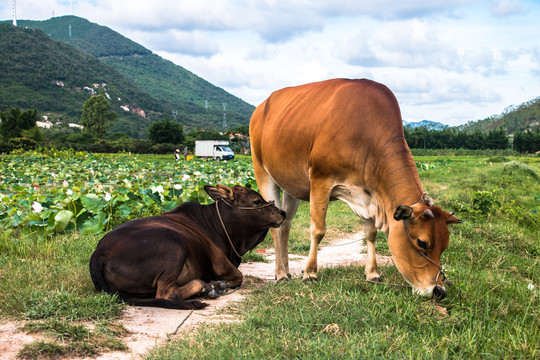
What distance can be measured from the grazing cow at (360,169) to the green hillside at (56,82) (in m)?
85.5

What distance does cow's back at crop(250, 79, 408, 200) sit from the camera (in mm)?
4859

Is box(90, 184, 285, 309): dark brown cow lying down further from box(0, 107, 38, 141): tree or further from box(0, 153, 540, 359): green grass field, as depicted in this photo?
box(0, 107, 38, 141): tree

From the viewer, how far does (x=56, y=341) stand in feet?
11.2

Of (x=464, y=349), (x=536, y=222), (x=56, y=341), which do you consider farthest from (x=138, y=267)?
(x=536, y=222)

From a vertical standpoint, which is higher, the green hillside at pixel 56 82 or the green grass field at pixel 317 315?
the green hillside at pixel 56 82

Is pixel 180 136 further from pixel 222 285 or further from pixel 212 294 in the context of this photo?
pixel 212 294

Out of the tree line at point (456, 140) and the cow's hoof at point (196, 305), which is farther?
the tree line at point (456, 140)

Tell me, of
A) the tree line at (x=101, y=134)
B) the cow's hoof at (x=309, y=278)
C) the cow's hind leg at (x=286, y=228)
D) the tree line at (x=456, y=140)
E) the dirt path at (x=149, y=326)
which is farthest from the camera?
the tree line at (x=456, y=140)

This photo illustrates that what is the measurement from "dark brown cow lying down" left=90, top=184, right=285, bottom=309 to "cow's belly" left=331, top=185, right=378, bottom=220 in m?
0.95

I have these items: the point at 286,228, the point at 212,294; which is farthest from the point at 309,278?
the point at 286,228

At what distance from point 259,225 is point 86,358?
2.88m

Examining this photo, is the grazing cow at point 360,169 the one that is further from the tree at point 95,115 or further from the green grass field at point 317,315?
the tree at point 95,115

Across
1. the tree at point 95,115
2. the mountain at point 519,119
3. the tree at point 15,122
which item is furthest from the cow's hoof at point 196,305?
the mountain at point 519,119

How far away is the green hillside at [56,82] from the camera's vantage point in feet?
310
